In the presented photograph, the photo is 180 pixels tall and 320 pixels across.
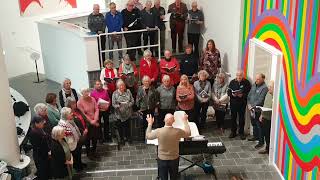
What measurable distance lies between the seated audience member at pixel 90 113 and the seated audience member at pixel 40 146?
112 centimetres

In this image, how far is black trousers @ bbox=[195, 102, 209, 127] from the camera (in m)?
8.52

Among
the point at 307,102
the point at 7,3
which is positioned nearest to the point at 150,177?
the point at 307,102

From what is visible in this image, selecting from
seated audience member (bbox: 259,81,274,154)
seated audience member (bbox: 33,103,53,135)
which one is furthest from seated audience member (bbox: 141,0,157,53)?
seated audience member (bbox: 33,103,53,135)

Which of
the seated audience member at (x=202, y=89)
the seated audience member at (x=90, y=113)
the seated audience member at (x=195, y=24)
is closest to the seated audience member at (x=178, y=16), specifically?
the seated audience member at (x=195, y=24)

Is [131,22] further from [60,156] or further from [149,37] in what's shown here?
[60,156]

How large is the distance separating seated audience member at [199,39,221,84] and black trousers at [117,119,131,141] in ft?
6.80

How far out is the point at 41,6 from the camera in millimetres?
12070

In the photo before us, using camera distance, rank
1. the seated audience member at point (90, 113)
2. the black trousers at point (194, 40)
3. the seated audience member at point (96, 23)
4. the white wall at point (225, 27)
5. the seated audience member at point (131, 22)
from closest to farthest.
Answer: the seated audience member at point (90, 113), the white wall at point (225, 27), the seated audience member at point (96, 23), the seated audience member at point (131, 22), the black trousers at point (194, 40)

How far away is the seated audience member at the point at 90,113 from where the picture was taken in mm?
7656

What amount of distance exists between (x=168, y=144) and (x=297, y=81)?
2148 mm

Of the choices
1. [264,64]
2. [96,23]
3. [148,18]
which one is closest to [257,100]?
[264,64]

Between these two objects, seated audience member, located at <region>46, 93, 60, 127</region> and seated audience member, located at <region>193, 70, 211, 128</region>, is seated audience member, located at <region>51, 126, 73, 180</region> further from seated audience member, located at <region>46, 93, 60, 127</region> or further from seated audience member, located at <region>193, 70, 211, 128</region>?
seated audience member, located at <region>193, 70, 211, 128</region>

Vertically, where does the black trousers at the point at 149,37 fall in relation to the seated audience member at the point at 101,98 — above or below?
above

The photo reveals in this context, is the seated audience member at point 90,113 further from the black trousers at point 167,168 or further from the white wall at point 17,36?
the white wall at point 17,36
